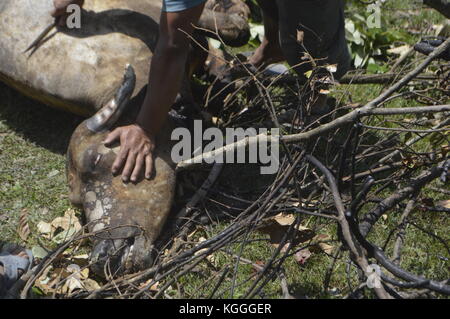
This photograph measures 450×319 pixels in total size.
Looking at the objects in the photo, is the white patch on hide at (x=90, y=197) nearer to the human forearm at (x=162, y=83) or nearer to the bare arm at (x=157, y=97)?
the bare arm at (x=157, y=97)

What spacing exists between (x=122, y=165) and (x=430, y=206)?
1.55 meters

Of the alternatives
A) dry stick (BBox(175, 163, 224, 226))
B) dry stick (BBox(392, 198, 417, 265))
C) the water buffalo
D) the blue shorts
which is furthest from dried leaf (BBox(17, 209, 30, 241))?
dry stick (BBox(392, 198, 417, 265))

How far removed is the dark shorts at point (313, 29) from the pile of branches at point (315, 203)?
0.34 metres

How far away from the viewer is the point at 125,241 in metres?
3.36

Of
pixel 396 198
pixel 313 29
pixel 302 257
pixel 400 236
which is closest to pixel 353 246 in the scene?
pixel 400 236

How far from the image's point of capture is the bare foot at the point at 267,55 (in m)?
4.68

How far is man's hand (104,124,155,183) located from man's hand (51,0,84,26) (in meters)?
0.81

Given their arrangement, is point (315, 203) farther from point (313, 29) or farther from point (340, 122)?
point (313, 29)

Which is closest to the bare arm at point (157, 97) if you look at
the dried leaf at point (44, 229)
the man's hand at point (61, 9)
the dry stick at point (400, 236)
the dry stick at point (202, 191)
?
the dry stick at point (202, 191)

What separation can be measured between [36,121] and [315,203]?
2037mm

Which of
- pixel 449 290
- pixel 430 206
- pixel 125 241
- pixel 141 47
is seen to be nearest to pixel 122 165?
pixel 125 241

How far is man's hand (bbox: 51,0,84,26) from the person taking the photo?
3947 millimetres

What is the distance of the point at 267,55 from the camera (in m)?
4.72
